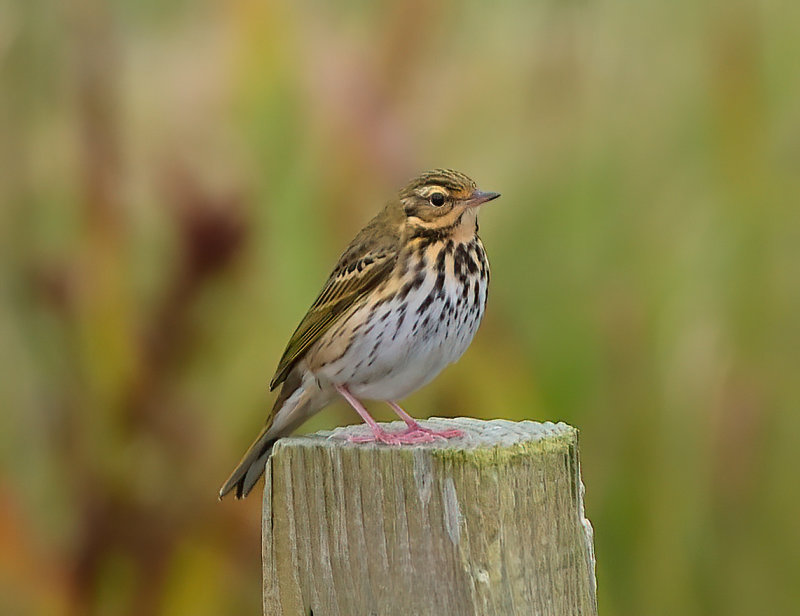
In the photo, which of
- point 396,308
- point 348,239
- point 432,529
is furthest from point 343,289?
point 348,239

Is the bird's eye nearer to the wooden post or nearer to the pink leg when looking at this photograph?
the pink leg

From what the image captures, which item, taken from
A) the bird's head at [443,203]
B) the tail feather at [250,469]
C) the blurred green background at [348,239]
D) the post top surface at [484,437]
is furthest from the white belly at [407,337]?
the blurred green background at [348,239]

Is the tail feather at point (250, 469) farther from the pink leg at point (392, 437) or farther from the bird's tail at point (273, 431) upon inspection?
the pink leg at point (392, 437)

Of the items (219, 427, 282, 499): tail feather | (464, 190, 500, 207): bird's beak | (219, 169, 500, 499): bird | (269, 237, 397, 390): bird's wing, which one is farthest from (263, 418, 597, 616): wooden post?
(464, 190, 500, 207): bird's beak

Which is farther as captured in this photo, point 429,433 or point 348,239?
point 348,239

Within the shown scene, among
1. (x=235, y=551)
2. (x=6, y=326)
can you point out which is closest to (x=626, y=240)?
(x=235, y=551)

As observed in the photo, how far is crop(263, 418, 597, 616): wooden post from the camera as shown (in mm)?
2432

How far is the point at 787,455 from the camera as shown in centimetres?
548

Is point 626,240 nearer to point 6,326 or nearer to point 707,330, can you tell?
point 707,330

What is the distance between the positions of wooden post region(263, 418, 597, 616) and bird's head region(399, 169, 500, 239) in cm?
110

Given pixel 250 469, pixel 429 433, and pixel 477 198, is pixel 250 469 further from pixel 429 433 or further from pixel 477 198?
pixel 477 198

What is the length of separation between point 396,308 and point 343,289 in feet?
0.61

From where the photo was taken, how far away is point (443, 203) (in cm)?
364

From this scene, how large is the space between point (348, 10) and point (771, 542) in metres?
2.96
